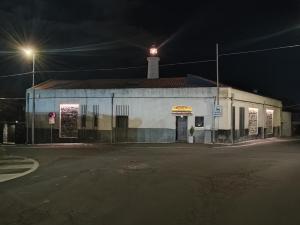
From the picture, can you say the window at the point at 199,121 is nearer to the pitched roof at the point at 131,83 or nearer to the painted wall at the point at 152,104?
the painted wall at the point at 152,104

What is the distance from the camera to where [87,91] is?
45.1m

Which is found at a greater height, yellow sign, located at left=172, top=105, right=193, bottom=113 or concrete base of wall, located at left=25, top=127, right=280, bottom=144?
yellow sign, located at left=172, top=105, right=193, bottom=113

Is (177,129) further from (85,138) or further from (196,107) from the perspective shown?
(85,138)

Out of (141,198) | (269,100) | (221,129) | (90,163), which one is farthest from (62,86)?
(141,198)

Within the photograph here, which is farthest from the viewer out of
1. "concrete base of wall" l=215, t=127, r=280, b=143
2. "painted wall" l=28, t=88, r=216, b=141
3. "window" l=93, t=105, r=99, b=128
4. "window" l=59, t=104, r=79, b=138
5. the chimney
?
the chimney

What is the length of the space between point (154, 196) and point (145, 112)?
31.5 metres

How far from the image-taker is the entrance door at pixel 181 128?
140 feet

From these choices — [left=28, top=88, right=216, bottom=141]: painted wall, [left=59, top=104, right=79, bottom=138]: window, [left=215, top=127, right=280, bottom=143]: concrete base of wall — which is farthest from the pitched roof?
[left=215, top=127, right=280, bottom=143]: concrete base of wall

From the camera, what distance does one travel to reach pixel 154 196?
11945 mm

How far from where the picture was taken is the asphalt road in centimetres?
936

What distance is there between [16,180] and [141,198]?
5.99 meters

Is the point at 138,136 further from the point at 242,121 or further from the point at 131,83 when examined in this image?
the point at 242,121

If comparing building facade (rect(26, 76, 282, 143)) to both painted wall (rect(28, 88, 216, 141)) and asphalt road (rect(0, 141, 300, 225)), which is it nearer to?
painted wall (rect(28, 88, 216, 141))

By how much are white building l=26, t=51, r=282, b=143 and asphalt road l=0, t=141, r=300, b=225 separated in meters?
22.8
